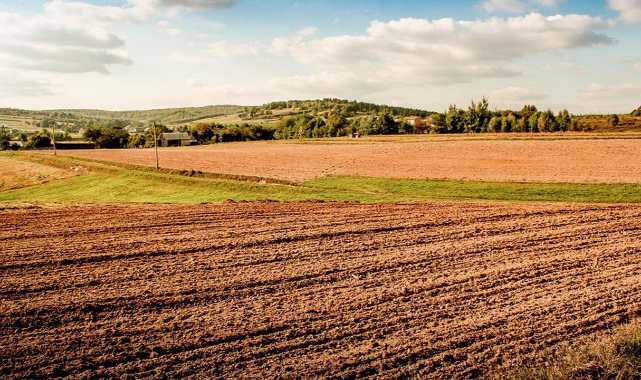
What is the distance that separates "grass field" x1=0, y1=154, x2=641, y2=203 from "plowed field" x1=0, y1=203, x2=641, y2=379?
31.7ft

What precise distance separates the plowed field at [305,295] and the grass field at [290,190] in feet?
31.7

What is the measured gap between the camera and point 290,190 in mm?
33094

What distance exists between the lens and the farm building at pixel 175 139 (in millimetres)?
126594

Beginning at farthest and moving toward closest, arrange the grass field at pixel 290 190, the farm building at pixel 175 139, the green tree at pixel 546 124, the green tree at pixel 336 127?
1. the green tree at pixel 336 127
2. the farm building at pixel 175 139
3. the green tree at pixel 546 124
4. the grass field at pixel 290 190

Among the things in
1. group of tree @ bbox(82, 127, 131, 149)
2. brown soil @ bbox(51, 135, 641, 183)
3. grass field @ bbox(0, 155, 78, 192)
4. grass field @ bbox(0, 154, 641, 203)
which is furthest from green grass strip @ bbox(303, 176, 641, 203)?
group of tree @ bbox(82, 127, 131, 149)

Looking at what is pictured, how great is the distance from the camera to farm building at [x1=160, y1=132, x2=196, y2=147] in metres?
127

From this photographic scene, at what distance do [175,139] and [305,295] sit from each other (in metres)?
128

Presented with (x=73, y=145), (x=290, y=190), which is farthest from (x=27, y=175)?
(x=73, y=145)

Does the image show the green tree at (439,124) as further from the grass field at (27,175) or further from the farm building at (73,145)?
the farm building at (73,145)

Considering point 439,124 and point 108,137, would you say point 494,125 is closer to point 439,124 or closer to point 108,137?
point 439,124

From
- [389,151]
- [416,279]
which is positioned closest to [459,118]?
[389,151]

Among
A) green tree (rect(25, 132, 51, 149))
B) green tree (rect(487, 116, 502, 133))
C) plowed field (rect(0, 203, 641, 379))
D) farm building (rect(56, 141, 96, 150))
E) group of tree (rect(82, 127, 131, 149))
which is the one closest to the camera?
plowed field (rect(0, 203, 641, 379))

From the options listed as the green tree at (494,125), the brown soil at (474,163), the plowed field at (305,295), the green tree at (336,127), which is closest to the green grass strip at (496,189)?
the brown soil at (474,163)

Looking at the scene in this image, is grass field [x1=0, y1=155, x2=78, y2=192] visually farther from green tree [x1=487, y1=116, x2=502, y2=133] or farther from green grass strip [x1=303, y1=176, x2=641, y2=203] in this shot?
green tree [x1=487, y1=116, x2=502, y2=133]
